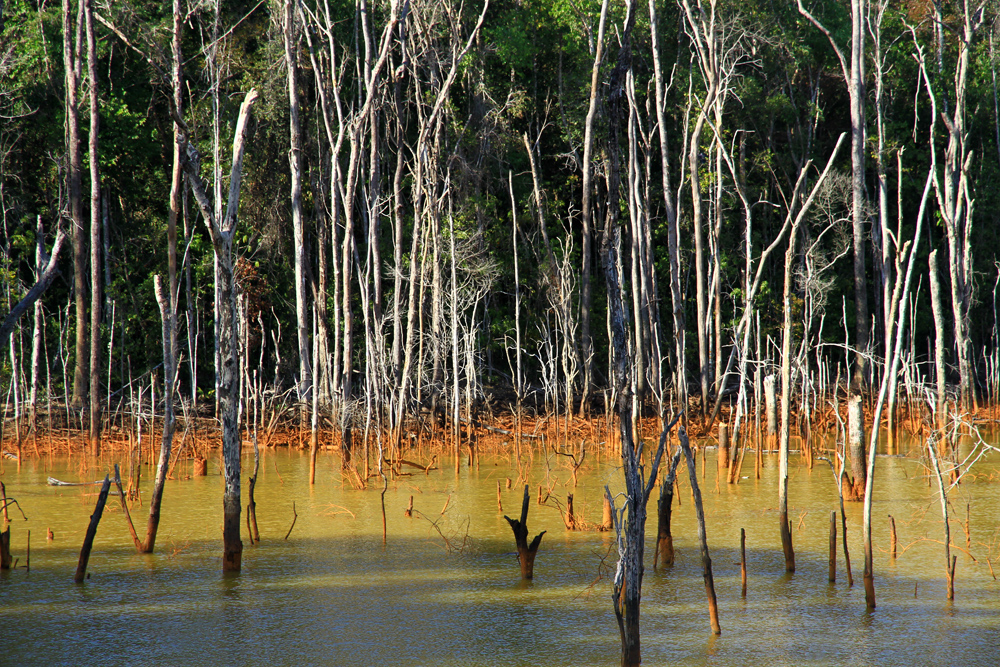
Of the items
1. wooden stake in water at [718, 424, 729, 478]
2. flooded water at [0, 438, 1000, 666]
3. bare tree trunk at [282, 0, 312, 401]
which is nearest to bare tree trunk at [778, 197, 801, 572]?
flooded water at [0, 438, 1000, 666]

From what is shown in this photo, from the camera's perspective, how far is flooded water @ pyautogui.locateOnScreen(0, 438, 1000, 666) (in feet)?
16.1

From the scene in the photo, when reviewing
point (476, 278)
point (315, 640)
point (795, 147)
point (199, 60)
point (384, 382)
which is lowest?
point (315, 640)

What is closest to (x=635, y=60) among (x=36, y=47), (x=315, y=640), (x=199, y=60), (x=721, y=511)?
(x=199, y=60)

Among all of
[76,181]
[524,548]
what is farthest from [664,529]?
[76,181]

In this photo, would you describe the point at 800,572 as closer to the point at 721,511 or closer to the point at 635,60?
the point at 721,511

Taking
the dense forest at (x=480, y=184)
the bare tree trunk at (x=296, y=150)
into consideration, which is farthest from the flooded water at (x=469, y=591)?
the bare tree trunk at (x=296, y=150)

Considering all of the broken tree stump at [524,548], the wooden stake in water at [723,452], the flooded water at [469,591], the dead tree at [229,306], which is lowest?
the flooded water at [469,591]

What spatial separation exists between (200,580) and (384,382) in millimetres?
4486

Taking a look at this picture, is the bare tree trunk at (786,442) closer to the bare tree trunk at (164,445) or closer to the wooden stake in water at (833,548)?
the wooden stake in water at (833,548)

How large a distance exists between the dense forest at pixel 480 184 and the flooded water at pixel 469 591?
14.5ft

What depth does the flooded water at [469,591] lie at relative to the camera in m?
4.89

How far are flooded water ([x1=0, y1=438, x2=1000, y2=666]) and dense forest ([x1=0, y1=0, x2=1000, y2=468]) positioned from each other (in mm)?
4431

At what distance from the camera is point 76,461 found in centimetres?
1177

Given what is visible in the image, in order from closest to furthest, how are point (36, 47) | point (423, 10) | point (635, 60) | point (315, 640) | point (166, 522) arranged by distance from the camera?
point (315, 640)
point (166, 522)
point (423, 10)
point (36, 47)
point (635, 60)
